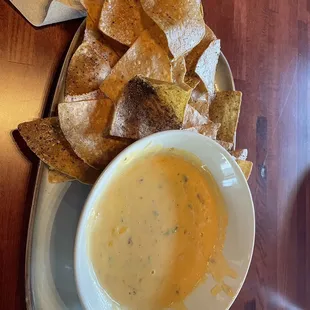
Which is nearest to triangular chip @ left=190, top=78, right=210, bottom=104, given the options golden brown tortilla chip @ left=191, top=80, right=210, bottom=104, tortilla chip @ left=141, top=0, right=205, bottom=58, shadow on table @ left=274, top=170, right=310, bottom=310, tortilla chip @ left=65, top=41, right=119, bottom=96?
golden brown tortilla chip @ left=191, top=80, right=210, bottom=104

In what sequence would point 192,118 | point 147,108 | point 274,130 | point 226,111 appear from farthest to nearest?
point 274,130 < point 226,111 < point 192,118 < point 147,108

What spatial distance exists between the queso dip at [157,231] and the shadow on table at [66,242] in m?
0.08

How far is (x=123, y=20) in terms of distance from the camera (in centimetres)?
84

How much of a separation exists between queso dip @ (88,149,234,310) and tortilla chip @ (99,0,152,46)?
0.23 m

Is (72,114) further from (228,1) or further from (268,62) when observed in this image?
(268,62)

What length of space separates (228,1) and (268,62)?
23 cm

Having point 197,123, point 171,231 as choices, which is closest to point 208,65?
point 197,123

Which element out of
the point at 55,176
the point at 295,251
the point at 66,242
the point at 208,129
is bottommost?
the point at 295,251

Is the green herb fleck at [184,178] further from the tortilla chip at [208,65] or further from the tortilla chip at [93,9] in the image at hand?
the tortilla chip at [93,9]

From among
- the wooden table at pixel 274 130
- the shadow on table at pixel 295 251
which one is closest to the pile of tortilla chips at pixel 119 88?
the wooden table at pixel 274 130

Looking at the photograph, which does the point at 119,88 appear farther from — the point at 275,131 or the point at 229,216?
the point at 275,131

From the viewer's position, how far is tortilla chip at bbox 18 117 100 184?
0.80 metres

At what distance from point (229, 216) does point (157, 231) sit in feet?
0.55

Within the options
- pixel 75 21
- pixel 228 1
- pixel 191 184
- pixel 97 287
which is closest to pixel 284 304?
pixel 191 184
